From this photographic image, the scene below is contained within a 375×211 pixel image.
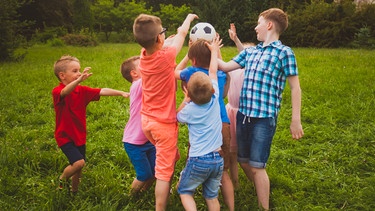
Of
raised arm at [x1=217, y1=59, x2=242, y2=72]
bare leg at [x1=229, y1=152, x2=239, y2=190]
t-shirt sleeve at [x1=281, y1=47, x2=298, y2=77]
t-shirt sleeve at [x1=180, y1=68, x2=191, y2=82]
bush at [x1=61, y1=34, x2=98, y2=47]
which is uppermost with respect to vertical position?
t-shirt sleeve at [x1=281, y1=47, x2=298, y2=77]

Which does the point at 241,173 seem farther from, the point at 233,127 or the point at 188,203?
the point at 188,203

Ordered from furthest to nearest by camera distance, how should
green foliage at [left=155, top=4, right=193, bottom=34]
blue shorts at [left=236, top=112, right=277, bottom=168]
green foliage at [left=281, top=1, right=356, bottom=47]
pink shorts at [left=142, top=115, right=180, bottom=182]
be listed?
green foliage at [left=155, top=4, right=193, bottom=34]
green foliage at [left=281, top=1, right=356, bottom=47]
blue shorts at [left=236, top=112, right=277, bottom=168]
pink shorts at [left=142, top=115, right=180, bottom=182]

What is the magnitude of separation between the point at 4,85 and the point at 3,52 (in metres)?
5.89

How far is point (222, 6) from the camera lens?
22656 mm

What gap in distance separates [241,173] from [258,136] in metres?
1.26

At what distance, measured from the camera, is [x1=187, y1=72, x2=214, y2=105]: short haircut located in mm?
2658

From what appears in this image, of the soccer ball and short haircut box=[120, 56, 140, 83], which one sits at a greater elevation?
the soccer ball

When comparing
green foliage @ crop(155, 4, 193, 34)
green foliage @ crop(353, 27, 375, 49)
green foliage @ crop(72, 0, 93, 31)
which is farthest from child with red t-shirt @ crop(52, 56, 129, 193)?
green foliage @ crop(72, 0, 93, 31)

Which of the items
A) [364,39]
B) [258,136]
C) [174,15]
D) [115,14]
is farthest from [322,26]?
[115,14]

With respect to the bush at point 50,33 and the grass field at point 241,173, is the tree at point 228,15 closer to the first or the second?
the bush at point 50,33

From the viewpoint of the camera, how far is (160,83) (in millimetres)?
2912

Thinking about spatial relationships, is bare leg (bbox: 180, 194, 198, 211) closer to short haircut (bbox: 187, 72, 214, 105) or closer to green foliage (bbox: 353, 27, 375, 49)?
short haircut (bbox: 187, 72, 214, 105)

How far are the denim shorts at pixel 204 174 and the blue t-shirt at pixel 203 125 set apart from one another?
55 millimetres

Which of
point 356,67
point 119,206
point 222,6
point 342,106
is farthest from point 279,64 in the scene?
point 222,6
